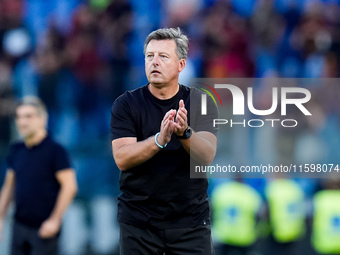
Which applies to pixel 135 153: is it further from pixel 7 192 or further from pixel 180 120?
pixel 7 192

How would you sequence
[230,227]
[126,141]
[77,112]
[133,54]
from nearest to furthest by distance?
[126,141]
[230,227]
[77,112]
[133,54]

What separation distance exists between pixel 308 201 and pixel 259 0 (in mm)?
3595

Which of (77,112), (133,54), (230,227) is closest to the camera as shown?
(230,227)

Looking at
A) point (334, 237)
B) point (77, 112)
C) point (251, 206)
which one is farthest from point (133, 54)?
point (334, 237)

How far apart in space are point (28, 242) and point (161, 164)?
9.40ft

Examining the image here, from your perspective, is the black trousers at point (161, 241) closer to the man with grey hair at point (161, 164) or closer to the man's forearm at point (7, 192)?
the man with grey hair at point (161, 164)

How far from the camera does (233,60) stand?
1071cm

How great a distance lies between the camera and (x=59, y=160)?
6.96m

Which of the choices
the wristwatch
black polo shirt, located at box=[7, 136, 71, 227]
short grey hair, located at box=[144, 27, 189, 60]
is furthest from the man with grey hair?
black polo shirt, located at box=[7, 136, 71, 227]

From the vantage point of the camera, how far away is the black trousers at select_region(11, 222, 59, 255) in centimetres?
690

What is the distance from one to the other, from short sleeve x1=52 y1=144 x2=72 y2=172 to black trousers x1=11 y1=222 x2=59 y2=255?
66cm

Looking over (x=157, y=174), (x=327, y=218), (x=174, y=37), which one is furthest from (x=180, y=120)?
(x=327, y=218)

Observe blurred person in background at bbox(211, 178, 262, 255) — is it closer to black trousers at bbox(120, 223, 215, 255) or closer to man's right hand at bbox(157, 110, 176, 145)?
black trousers at bbox(120, 223, 215, 255)

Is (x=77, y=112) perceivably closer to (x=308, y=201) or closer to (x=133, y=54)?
(x=133, y=54)
